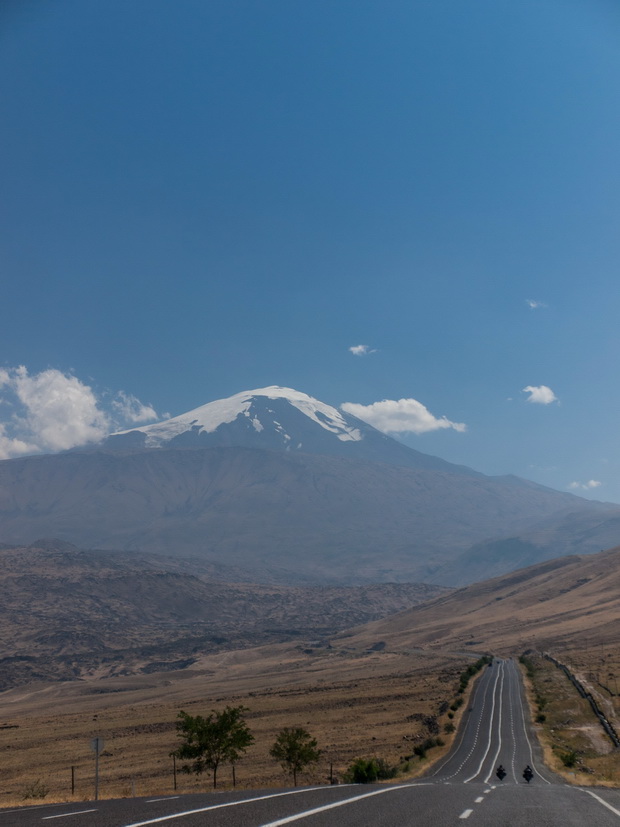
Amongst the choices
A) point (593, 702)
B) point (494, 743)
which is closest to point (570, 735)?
point (494, 743)

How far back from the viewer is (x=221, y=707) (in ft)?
303

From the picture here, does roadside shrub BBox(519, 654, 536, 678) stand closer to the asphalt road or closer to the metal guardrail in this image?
the metal guardrail

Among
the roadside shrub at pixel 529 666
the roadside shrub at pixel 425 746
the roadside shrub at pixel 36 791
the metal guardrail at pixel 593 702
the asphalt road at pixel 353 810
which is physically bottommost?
the roadside shrub at pixel 529 666

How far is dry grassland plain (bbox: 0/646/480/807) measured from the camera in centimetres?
4694

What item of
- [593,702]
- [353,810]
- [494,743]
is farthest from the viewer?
[593,702]

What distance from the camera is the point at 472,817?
1595 cm

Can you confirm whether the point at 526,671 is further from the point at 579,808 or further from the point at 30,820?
the point at 30,820

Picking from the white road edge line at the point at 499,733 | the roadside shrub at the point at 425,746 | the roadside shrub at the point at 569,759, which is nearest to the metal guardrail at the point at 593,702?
the roadside shrub at the point at 569,759

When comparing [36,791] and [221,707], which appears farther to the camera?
[221,707]

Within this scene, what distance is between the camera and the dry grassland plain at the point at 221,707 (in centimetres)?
4694

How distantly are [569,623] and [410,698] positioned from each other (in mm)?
102850

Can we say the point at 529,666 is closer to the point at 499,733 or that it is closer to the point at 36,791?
the point at 499,733

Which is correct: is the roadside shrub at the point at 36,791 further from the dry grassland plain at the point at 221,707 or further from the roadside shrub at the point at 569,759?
the roadside shrub at the point at 569,759

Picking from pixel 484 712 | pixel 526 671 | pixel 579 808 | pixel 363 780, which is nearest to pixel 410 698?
pixel 484 712
